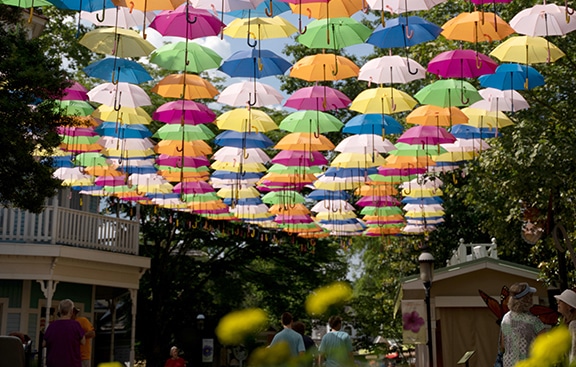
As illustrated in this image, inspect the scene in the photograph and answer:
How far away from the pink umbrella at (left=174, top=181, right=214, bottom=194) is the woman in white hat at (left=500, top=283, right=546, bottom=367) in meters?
13.4

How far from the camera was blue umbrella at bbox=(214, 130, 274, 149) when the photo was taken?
1670cm

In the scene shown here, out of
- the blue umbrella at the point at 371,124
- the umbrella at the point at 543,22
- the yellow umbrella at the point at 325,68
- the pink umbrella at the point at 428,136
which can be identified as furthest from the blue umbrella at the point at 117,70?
the umbrella at the point at 543,22

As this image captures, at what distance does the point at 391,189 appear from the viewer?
2166 centimetres

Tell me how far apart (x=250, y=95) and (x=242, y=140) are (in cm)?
198

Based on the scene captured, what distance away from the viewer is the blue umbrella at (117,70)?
44.1ft

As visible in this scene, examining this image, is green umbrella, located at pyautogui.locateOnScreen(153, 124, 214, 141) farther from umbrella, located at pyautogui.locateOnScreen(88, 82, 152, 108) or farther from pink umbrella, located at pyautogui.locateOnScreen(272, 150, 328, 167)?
pink umbrella, located at pyautogui.locateOnScreen(272, 150, 328, 167)

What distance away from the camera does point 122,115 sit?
15.3m

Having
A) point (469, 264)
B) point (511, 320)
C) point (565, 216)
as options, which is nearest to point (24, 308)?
point (469, 264)

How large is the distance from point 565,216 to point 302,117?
545 centimetres

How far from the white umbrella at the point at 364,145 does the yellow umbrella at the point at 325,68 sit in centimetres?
367

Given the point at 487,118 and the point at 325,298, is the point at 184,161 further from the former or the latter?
the point at 325,298

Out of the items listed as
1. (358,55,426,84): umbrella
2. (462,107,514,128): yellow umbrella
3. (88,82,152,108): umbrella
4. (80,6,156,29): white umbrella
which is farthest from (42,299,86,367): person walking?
(462,107,514,128): yellow umbrella

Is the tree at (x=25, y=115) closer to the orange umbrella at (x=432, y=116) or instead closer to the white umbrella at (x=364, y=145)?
the orange umbrella at (x=432, y=116)

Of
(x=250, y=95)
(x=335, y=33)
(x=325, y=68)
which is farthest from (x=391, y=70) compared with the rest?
(x=250, y=95)
